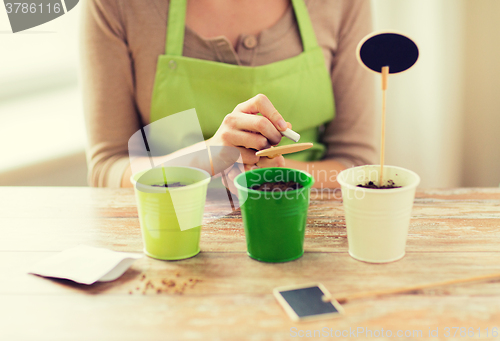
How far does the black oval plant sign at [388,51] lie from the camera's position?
0.64m

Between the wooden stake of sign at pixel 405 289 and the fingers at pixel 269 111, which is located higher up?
the fingers at pixel 269 111

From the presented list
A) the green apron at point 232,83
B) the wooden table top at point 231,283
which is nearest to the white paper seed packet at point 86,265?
the wooden table top at point 231,283

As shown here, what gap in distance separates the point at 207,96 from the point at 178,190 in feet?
1.90

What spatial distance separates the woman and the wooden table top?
310mm

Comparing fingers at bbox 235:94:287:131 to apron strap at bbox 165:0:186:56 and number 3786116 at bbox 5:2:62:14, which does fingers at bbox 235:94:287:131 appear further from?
number 3786116 at bbox 5:2:62:14

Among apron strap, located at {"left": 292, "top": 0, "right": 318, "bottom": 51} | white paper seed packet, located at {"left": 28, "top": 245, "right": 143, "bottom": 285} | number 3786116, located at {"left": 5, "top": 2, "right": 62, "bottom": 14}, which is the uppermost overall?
number 3786116, located at {"left": 5, "top": 2, "right": 62, "bottom": 14}

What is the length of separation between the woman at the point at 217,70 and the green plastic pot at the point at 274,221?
42 centimetres

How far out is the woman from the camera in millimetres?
1119

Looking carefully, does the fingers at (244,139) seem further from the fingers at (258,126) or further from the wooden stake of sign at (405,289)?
the wooden stake of sign at (405,289)

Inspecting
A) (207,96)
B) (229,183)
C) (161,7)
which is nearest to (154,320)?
(229,183)

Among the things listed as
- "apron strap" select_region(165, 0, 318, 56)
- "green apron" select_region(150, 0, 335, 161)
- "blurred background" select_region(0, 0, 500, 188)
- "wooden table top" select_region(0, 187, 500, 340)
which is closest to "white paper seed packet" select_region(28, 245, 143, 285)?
"wooden table top" select_region(0, 187, 500, 340)

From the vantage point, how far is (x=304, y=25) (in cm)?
121

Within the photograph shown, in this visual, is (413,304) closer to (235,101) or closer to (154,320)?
(154,320)

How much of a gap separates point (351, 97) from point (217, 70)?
41 centimetres
